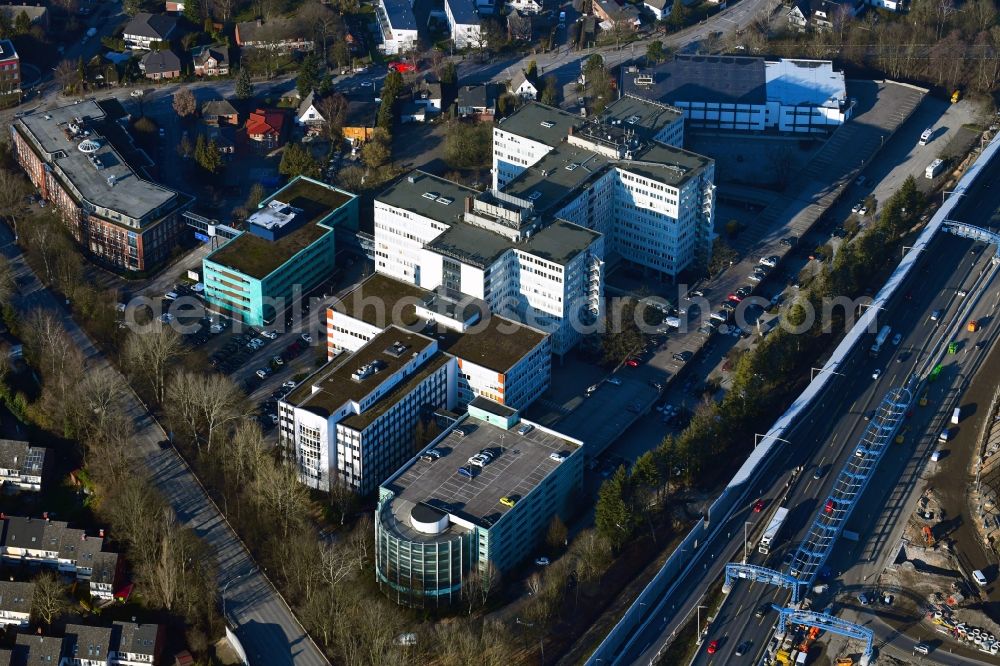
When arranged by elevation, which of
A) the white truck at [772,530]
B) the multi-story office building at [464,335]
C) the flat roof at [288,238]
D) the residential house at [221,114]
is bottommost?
the white truck at [772,530]

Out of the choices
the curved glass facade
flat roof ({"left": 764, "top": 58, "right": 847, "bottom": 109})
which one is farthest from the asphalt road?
flat roof ({"left": 764, "top": 58, "right": 847, "bottom": 109})

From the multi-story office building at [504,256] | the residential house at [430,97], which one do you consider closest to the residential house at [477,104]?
the residential house at [430,97]

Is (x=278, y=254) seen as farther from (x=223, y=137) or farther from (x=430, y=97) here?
(x=430, y=97)

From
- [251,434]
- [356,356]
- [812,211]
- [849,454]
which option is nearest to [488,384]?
[356,356]

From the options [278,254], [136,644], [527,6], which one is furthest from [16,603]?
[527,6]

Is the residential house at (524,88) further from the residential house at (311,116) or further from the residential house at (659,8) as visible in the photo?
the residential house at (659,8)

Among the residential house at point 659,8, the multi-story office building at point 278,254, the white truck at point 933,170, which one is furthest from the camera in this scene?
the residential house at point 659,8
